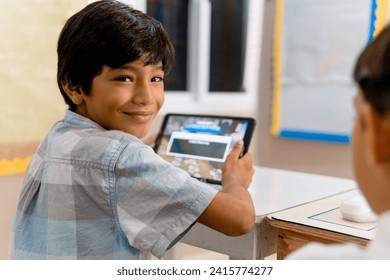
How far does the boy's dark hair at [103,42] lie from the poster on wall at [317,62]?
1443 mm

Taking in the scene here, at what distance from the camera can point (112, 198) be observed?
0.74 meters

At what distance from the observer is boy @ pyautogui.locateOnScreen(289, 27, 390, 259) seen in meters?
0.44

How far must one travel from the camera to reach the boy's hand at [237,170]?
924mm

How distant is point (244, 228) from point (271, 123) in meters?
1.64

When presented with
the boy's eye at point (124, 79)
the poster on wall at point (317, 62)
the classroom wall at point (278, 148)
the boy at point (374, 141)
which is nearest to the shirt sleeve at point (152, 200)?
the boy's eye at point (124, 79)

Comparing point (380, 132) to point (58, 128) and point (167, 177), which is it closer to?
point (167, 177)

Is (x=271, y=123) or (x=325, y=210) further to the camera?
(x=271, y=123)

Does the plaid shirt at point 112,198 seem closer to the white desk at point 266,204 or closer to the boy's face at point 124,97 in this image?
the boy's face at point 124,97

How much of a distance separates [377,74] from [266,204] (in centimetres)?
73

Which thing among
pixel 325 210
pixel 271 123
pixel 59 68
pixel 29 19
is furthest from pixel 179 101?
pixel 59 68

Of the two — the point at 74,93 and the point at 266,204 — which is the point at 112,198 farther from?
the point at 266,204

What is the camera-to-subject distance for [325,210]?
1.10m

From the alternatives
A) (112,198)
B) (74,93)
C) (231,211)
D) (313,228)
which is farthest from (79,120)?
(313,228)
